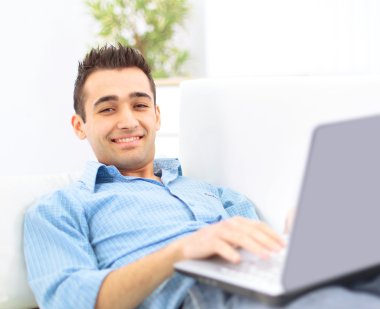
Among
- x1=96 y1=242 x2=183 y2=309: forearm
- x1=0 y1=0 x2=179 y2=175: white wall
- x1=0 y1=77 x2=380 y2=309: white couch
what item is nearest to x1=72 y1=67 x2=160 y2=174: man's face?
x1=0 y1=77 x2=380 y2=309: white couch

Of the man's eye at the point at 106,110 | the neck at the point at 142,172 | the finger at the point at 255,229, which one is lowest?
the neck at the point at 142,172

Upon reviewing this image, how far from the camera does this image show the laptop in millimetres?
776

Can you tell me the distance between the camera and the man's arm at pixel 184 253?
975 millimetres

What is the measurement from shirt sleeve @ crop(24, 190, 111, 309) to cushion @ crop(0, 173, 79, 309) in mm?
37

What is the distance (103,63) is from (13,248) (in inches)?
22.8

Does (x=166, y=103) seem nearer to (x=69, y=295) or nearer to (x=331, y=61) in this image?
(x=331, y=61)

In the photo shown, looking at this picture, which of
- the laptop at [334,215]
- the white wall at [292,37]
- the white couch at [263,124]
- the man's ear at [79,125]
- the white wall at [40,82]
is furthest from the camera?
the white wall at [40,82]

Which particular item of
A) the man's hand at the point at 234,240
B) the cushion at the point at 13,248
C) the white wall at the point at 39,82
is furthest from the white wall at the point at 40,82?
the man's hand at the point at 234,240

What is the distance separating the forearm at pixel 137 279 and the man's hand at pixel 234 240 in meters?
0.08

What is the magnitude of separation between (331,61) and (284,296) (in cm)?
262

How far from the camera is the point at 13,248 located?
141 centimetres

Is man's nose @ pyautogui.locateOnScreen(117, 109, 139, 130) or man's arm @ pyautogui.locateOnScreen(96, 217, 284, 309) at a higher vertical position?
man's nose @ pyautogui.locateOnScreen(117, 109, 139, 130)

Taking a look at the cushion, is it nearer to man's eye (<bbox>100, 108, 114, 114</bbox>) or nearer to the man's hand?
man's eye (<bbox>100, 108, 114, 114</bbox>)

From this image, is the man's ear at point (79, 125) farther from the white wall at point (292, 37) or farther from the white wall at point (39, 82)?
the white wall at point (39, 82)
